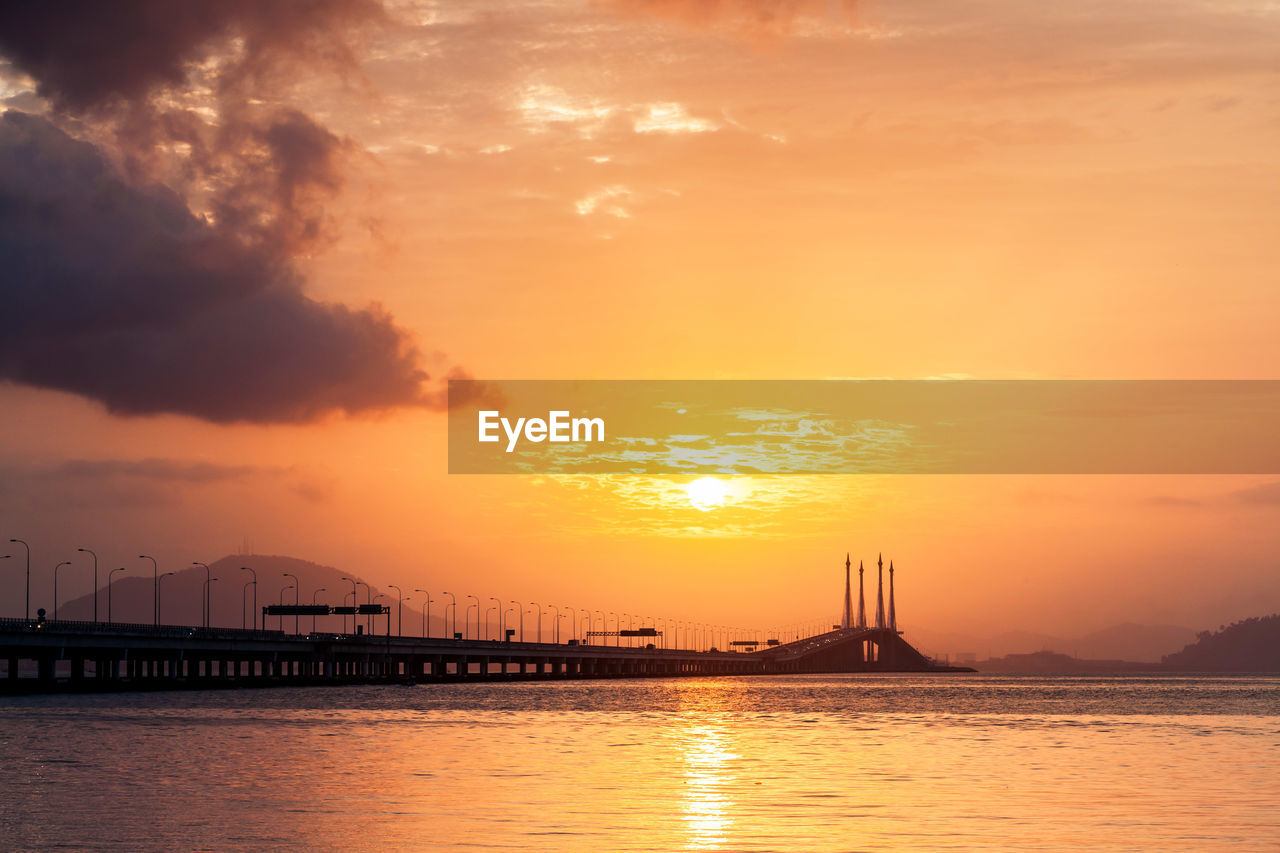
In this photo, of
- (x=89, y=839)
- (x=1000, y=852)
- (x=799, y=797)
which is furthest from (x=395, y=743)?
(x=1000, y=852)

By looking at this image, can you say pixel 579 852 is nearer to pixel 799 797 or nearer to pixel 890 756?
pixel 799 797

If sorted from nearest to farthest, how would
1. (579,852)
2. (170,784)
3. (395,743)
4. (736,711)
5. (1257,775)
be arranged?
(579,852), (170,784), (1257,775), (395,743), (736,711)

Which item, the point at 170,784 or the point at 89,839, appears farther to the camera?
the point at 170,784

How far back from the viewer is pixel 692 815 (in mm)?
41312

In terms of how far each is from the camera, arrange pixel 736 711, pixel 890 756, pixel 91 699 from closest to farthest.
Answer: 1. pixel 890 756
2. pixel 736 711
3. pixel 91 699

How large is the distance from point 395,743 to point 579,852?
139 feet

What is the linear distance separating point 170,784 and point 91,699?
329ft

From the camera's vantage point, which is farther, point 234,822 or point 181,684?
point 181,684

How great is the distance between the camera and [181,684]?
18400 cm

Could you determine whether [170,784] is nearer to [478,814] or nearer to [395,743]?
[478,814]

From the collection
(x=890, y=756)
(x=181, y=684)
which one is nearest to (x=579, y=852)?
(x=890, y=756)

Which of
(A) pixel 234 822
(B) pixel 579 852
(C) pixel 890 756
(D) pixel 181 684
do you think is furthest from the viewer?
(D) pixel 181 684

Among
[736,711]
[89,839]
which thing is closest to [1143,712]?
[736,711]

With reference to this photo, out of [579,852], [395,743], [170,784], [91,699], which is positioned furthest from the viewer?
[91,699]
